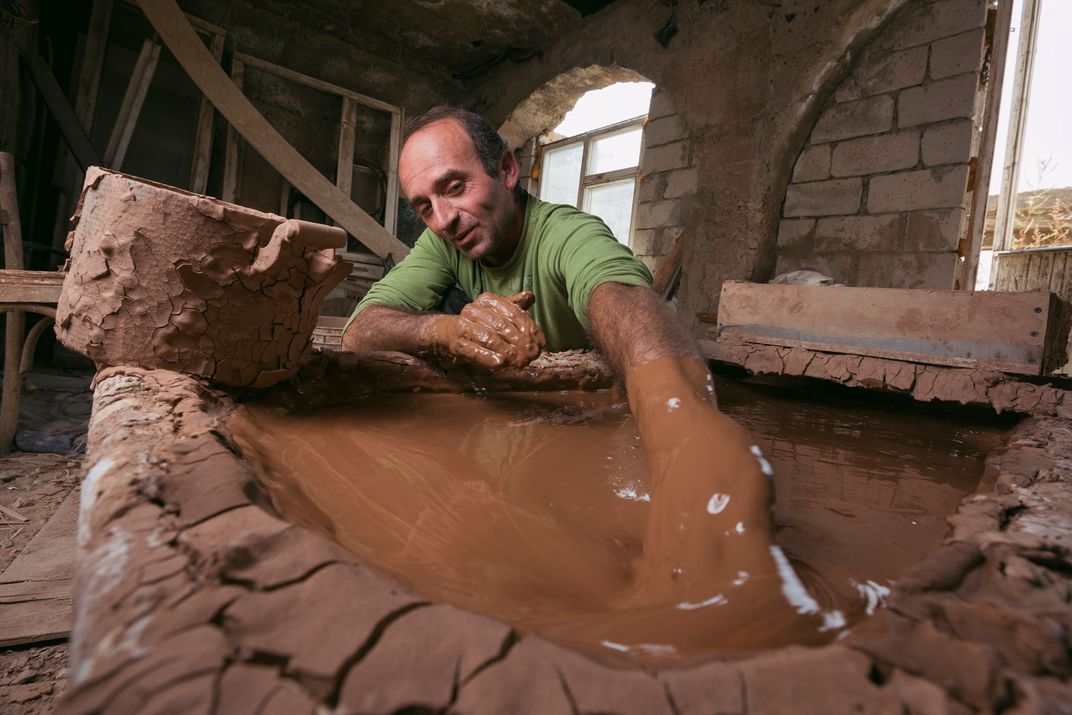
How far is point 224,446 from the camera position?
2.51ft

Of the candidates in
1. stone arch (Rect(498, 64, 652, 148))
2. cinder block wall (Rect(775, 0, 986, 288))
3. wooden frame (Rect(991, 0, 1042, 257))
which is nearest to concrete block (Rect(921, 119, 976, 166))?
cinder block wall (Rect(775, 0, 986, 288))

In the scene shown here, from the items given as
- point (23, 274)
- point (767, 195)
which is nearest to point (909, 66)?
point (767, 195)

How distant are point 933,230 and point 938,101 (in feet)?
2.50

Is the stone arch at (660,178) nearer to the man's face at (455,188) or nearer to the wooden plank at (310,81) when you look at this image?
the wooden plank at (310,81)

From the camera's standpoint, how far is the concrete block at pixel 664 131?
14.4ft

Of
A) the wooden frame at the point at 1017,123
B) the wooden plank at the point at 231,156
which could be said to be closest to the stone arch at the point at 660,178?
the wooden frame at the point at 1017,123

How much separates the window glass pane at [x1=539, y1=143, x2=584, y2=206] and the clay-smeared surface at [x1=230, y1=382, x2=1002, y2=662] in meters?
5.52

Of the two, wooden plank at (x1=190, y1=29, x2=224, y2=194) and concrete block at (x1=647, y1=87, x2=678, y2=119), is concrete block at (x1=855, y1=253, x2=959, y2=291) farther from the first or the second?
wooden plank at (x1=190, y1=29, x2=224, y2=194)

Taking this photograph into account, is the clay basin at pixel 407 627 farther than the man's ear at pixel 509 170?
No

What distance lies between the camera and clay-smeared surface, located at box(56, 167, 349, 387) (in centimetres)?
104

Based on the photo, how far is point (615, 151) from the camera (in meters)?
6.23

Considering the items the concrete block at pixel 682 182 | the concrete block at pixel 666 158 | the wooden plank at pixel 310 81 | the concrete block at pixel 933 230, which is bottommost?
the concrete block at pixel 933 230

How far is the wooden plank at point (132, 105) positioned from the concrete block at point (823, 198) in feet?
17.6

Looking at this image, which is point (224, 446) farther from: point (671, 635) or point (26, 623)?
point (26, 623)
